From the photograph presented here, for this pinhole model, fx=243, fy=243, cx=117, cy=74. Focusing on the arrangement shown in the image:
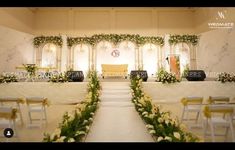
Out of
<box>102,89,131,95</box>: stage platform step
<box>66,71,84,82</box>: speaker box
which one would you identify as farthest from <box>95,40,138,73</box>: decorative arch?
<box>102,89,131,95</box>: stage platform step

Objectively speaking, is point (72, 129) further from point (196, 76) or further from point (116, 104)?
point (196, 76)

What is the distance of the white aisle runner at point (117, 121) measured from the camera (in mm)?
4184

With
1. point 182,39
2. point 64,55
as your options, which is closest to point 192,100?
point 182,39

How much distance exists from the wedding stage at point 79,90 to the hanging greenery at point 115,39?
7.34 meters

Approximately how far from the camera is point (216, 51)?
512 inches

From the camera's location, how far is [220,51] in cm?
1266

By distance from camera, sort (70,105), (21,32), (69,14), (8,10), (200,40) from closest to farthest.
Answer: (70,105) → (8,10) → (21,32) → (200,40) → (69,14)

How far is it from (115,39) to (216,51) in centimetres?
615

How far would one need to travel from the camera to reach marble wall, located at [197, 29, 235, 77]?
11.8 metres

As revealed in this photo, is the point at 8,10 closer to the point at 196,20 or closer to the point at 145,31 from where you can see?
the point at 145,31

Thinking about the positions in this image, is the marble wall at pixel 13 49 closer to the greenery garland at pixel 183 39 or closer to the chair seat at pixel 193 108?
the greenery garland at pixel 183 39

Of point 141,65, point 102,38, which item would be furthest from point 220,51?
point 102,38

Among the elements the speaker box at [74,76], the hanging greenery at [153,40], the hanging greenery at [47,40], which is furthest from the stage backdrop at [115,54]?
the speaker box at [74,76]

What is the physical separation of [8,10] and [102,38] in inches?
225
